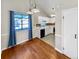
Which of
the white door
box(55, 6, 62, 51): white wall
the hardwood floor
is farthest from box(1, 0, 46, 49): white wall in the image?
the white door

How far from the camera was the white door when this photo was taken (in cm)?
385

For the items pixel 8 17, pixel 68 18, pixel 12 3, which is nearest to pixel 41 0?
pixel 12 3

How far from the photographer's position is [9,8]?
19.1 ft

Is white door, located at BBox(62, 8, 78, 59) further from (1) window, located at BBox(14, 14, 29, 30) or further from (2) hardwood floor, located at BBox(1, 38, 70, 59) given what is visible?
(1) window, located at BBox(14, 14, 29, 30)

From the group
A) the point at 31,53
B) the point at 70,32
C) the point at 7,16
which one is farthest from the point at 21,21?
the point at 70,32

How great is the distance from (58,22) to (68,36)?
94 centimetres

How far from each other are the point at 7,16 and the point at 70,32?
3.51m

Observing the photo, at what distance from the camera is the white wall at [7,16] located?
5324 millimetres

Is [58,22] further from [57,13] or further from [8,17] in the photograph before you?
[8,17]

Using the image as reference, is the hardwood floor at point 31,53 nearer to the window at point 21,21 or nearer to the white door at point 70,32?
the white door at point 70,32

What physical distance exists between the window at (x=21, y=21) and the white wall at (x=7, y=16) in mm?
347

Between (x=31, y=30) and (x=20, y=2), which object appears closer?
(x=20, y=2)

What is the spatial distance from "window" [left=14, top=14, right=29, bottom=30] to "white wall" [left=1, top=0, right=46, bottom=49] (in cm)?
35

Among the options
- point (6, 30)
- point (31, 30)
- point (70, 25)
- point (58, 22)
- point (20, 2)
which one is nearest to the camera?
point (70, 25)
